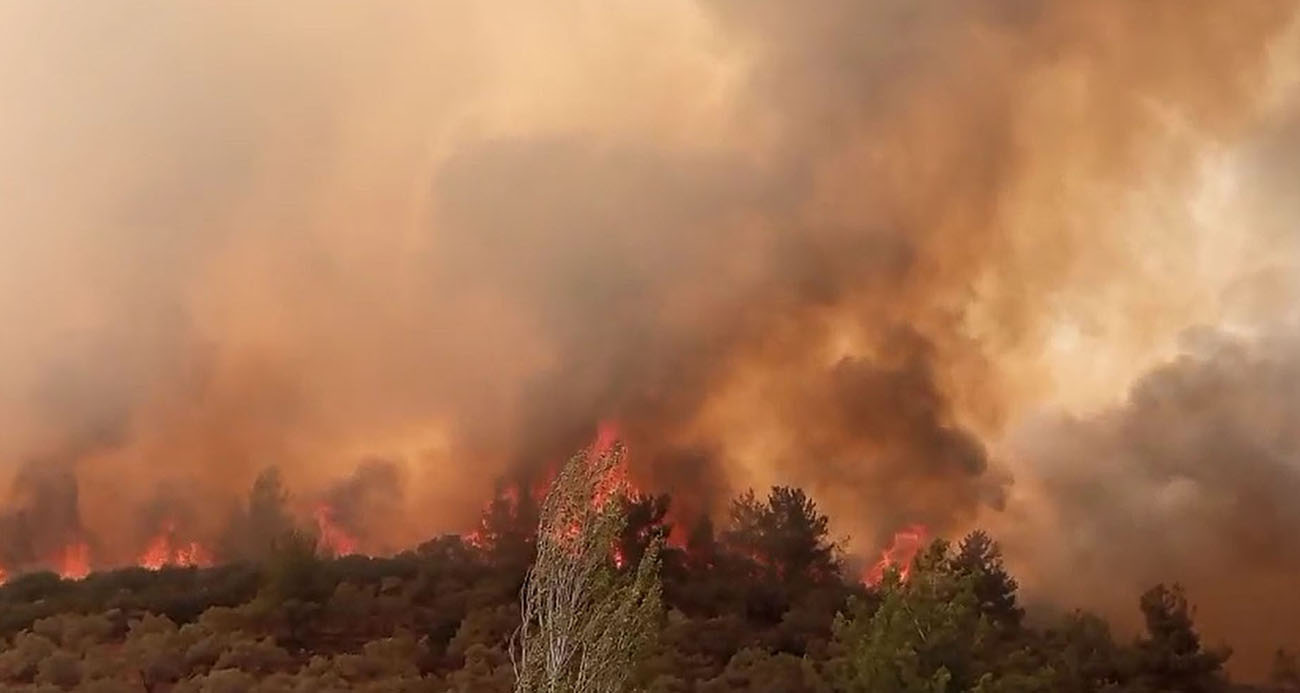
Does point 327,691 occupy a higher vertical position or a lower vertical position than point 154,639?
lower

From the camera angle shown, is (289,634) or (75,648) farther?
(289,634)

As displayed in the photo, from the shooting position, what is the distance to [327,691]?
100ft

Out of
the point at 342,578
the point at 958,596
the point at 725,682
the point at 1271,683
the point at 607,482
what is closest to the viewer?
the point at 607,482

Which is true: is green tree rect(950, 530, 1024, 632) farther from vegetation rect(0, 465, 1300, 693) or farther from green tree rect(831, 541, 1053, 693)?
green tree rect(831, 541, 1053, 693)

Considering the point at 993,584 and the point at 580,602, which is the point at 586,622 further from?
the point at 993,584

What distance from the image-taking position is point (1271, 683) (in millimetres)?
54719

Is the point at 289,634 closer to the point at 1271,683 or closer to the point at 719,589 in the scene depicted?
the point at 719,589

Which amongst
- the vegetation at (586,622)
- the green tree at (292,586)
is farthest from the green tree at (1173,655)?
the green tree at (292,586)

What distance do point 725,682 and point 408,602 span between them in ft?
53.5

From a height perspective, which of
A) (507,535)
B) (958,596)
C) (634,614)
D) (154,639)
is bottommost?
(634,614)

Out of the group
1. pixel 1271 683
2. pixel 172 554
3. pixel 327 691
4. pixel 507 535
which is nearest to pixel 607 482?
pixel 327 691

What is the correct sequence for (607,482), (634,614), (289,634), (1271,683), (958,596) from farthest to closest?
1. (1271,683)
2. (289,634)
3. (958,596)
4. (607,482)
5. (634,614)

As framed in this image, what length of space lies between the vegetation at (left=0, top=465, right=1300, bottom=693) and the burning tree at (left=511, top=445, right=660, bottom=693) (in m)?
0.04

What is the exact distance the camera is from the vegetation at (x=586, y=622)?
1853 centimetres
